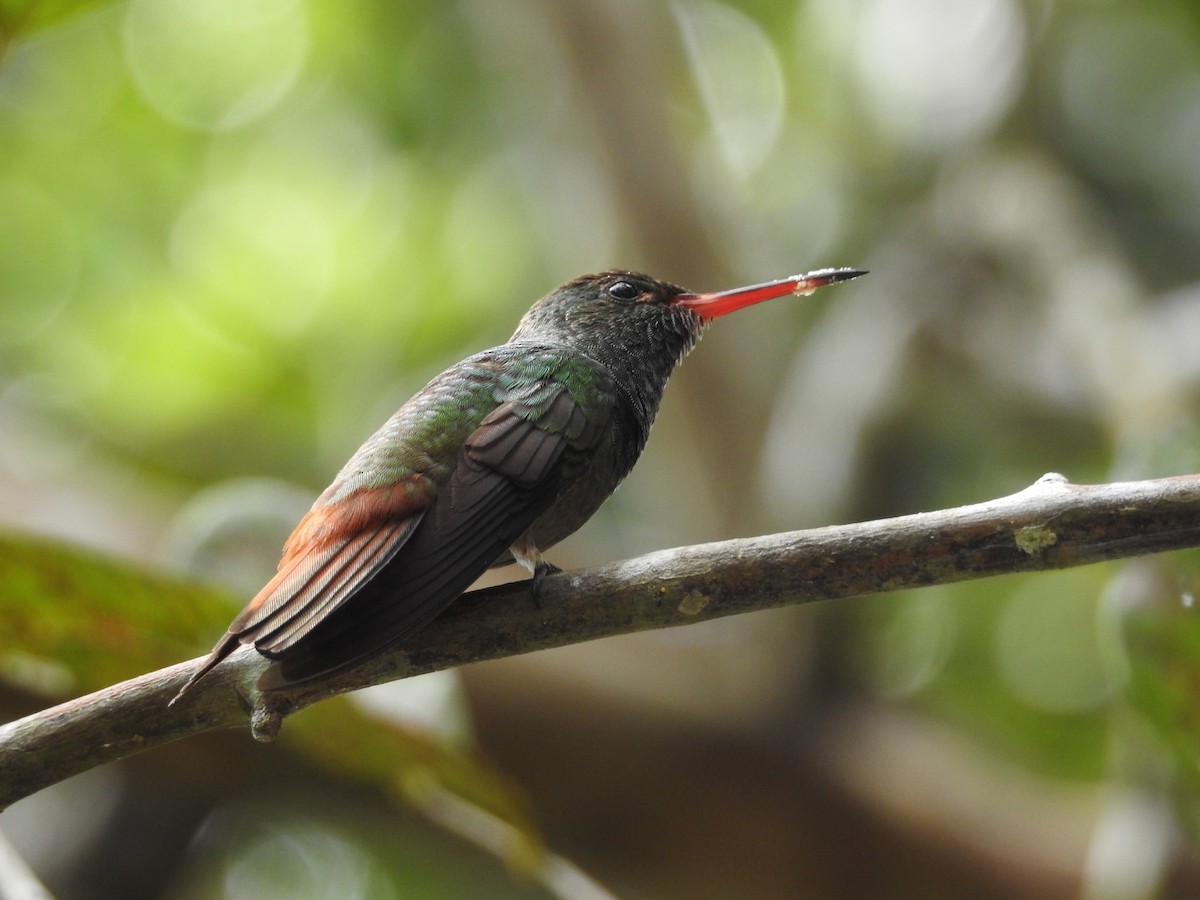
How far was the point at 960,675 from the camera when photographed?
795cm

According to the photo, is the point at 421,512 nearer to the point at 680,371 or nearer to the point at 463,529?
the point at 463,529

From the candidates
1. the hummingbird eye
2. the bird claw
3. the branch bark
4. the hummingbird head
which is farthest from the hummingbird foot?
the hummingbird eye

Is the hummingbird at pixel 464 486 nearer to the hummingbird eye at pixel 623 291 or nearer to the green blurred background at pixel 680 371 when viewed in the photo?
the hummingbird eye at pixel 623 291

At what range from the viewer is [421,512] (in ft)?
7.19

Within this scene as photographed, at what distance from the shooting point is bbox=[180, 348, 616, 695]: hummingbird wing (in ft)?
6.24

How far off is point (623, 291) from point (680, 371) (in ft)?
8.53

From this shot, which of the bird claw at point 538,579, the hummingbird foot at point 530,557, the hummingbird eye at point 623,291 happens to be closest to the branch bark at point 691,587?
the bird claw at point 538,579

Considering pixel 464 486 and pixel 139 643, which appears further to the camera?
Answer: pixel 139 643

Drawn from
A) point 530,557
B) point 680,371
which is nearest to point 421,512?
point 530,557

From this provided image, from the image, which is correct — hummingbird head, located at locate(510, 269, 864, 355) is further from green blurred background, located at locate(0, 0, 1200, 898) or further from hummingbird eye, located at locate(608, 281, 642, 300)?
green blurred background, located at locate(0, 0, 1200, 898)

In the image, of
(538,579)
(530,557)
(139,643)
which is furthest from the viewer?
(139,643)

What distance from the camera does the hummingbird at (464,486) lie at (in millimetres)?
1916

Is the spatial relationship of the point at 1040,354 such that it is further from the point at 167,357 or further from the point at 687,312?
the point at 167,357

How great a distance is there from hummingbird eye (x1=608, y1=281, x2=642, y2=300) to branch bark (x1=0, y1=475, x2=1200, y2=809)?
1.28 metres
